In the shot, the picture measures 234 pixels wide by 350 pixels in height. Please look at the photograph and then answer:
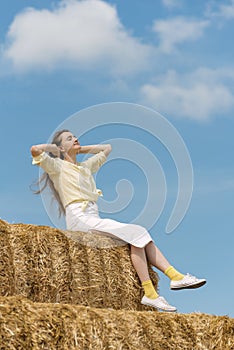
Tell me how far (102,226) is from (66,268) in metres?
0.52

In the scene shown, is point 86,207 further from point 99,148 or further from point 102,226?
point 99,148

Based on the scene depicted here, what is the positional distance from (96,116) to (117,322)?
178 cm

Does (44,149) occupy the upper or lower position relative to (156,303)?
upper

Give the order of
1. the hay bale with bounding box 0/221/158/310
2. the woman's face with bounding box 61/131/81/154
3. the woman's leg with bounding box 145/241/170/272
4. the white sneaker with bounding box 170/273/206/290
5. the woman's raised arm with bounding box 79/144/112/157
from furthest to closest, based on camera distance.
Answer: the woman's raised arm with bounding box 79/144/112/157 < the woman's face with bounding box 61/131/81/154 < the woman's leg with bounding box 145/241/170/272 < the white sneaker with bounding box 170/273/206/290 < the hay bale with bounding box 0/221/158/310

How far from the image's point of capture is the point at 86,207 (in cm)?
504

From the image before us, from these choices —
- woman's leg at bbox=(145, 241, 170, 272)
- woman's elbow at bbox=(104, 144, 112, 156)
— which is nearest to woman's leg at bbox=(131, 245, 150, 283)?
woman's leg at bbox=(145, 241, 170, 272)

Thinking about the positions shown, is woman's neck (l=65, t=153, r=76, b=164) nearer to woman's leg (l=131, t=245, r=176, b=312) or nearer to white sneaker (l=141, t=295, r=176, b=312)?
woman's leg (l=131, t=245, r=176, b=312)

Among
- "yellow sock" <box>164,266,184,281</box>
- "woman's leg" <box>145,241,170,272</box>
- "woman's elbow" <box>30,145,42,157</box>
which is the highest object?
"woman's elbow" <box>30,145,42,157</box>

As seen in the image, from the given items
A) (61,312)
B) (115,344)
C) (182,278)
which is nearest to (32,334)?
(61,312)

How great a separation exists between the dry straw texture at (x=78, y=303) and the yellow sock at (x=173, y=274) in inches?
6.8

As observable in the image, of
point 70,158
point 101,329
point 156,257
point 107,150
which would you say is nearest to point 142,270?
point 156,257

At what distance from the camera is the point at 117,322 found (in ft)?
11.7

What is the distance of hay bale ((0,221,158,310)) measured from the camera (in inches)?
170

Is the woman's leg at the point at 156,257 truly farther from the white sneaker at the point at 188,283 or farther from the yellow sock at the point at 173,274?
the white sneaker at the point at 188,283
